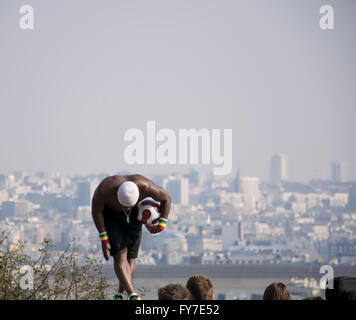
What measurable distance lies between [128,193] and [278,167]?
134745 millimetres

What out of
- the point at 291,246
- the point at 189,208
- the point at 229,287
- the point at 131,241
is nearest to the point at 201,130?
the point at 189,208

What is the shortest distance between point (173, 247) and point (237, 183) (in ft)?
110

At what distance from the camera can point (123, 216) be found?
429 cm

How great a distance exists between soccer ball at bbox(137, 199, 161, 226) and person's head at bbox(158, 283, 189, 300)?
71 cm

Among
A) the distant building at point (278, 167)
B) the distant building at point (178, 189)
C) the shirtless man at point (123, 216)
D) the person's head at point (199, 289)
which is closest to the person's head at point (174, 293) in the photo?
the person's head at point (199, 289)

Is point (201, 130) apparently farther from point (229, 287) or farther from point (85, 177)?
point (229, 287)

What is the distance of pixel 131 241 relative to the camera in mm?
4348

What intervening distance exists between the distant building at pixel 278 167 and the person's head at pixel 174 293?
13249 cm

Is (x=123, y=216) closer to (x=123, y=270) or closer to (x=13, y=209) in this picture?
(x=123, y=270)

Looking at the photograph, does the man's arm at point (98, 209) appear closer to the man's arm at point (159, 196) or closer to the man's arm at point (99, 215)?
the man's arm at point (99, 215)

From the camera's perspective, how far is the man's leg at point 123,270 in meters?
4.26

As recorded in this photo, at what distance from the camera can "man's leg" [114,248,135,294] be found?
4.26 metres

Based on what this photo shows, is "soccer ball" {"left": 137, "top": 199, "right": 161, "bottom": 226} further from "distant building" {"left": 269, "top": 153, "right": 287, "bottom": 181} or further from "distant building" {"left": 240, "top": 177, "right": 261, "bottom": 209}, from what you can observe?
"distant building" {"left": 269, "top": 153, "right": 287, "bottom": 181}
